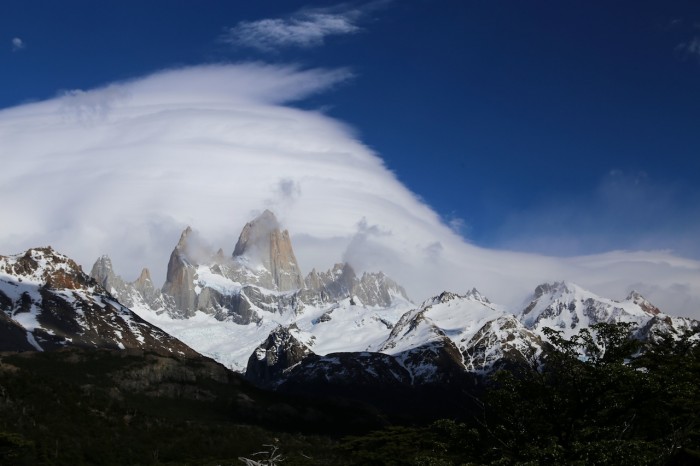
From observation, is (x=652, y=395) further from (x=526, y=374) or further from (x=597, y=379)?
(x=526, y=374)

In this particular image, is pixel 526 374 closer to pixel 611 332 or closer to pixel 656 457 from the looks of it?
pixel 611 332

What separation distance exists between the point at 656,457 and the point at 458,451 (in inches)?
579

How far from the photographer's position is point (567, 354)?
43.9m

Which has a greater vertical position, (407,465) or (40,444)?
(407,465)

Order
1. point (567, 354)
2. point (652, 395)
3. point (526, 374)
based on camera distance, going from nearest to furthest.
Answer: point (652, 395) < point (567, 354) < point (526, 374)

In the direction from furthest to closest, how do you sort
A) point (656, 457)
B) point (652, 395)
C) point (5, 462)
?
point (5, 462)
point (652, 395)
point (656, 457)

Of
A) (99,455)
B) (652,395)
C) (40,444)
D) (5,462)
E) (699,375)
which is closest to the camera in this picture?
(652,395)

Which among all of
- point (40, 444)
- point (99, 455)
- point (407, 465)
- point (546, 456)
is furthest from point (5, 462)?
point (99, 455)

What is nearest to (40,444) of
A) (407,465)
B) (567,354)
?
(407,465)

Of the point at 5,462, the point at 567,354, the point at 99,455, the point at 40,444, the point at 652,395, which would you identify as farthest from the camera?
the point at 99,455

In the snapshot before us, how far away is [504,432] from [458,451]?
449 centimetres

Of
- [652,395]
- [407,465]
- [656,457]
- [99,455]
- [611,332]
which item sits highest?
[611,332]

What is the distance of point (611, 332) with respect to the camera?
44531 millimetres

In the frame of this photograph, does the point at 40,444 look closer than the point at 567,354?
No
